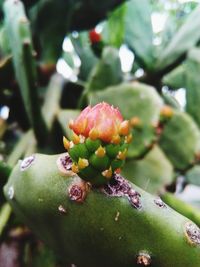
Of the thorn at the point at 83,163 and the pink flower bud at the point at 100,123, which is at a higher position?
the pink flower bud at the point at 100,123

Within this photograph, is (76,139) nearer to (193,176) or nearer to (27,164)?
(27,164)

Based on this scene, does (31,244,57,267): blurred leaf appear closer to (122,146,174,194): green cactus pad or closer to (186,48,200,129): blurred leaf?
(122,146,174,194): green cactus pad

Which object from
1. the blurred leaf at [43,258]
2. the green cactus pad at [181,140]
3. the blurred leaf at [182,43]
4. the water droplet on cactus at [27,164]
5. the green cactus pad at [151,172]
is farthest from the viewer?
the blurred leaf at [182,43]

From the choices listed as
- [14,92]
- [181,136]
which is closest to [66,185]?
[181,136]

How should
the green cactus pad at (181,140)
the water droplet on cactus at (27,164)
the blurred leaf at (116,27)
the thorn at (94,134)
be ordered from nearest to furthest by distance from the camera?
the thorn at (94,134), the water droplet on cactus at (27,164), the green cactus pad at (181,140), the blurred leaf at (116,27)

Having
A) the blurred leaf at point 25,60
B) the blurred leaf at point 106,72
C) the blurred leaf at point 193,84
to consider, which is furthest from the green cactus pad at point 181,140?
the blurred leaf at point 25,60

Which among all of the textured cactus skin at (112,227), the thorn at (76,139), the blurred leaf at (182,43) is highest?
the thorn at (76,139)

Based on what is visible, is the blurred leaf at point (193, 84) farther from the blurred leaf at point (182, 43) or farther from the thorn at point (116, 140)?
the thorn at point (116, 140)
